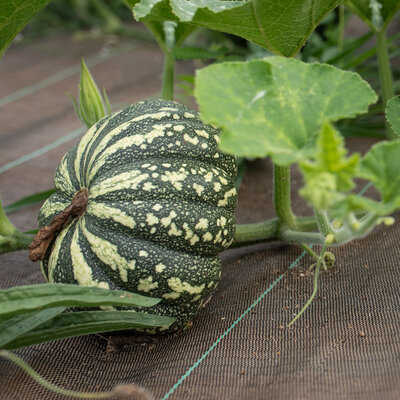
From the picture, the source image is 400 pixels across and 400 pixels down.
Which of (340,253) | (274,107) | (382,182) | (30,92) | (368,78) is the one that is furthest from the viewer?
(30,92)

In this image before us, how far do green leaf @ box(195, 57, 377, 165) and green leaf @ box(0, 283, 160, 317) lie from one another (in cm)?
42

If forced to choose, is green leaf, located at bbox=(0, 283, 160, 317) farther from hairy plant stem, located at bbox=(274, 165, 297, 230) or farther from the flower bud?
the flower bud

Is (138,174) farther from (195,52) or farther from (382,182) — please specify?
(195,52)

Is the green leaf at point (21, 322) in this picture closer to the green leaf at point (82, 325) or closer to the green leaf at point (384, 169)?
the green leaf at point (82, 325)

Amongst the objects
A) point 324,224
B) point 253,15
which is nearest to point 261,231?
point 324,224

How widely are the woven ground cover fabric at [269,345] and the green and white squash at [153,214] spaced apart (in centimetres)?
11

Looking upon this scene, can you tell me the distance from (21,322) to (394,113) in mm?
978

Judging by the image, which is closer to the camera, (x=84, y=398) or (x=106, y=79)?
(x=84, y=398)

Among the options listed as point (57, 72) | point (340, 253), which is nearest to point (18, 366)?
point (340, 253)

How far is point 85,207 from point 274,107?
54 centimetres

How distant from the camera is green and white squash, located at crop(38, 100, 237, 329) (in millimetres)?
1340

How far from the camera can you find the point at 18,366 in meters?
1.28

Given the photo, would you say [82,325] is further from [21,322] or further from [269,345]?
[269,345]

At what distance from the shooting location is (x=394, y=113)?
4.75 feet
